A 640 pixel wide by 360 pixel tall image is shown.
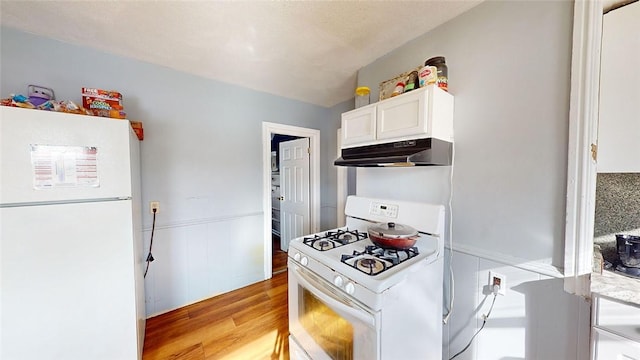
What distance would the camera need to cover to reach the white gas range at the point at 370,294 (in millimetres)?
930

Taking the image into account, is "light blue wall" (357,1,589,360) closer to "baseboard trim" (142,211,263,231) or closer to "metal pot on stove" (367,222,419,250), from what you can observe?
"metal pot on stove" (367,222,419,250)

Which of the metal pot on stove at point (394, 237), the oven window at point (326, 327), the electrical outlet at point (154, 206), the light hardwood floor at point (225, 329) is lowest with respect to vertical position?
the light hardwood floor at point (225, 329)

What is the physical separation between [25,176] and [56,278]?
1.66ft

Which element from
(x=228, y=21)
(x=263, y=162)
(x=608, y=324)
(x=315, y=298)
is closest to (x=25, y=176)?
(x=228, y=21)

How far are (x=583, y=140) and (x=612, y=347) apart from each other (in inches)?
31.5

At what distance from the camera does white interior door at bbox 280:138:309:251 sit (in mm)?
3100

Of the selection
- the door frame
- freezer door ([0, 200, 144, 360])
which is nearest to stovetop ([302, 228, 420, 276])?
freezer door ([0, 200, 144, 360])

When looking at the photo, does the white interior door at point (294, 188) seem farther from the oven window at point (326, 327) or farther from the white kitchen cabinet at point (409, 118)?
the oven window at point (326, 327)

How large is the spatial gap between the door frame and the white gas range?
1205 millimetres

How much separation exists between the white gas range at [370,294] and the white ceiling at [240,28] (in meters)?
1.14

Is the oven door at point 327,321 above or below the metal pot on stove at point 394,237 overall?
below

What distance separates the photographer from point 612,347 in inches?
32.2

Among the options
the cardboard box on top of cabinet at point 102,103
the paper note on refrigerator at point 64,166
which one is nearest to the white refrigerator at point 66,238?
the paper note on refrigerator at point 64,166

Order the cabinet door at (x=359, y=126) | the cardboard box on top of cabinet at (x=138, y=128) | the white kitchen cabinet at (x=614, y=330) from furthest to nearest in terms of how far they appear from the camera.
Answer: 1. the cardboard box on top of cabinet at (x=138, y=128)
2. the cabinet door at (x=359, y=126)
3. the white kitchen cabinet at (x=614, y=330)
